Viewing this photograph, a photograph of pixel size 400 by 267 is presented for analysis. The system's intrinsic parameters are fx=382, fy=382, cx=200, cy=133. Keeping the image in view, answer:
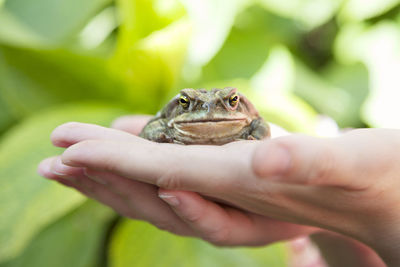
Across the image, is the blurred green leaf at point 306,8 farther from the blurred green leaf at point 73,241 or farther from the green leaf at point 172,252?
the blurred green leaf at point 73,241

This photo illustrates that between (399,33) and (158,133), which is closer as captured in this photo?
(158,133)

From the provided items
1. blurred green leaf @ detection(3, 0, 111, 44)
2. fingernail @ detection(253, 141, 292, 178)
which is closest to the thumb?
fingernail @ detection(253, 141, 292, 178)

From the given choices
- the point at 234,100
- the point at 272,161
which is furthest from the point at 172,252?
the point at 272,161

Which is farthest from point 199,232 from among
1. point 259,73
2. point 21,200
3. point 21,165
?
point 259,73

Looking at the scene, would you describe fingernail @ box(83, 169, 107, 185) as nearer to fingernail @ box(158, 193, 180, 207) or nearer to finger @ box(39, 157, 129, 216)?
finger @ box(39, 157, 129, 216)

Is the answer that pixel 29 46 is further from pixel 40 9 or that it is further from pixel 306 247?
pixel 306 247

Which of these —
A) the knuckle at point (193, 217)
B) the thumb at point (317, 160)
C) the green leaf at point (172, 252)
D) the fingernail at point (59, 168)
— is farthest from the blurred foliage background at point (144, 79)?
the thumb at point (317, 160)

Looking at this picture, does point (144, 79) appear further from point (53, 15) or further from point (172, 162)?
point (172, 162)
